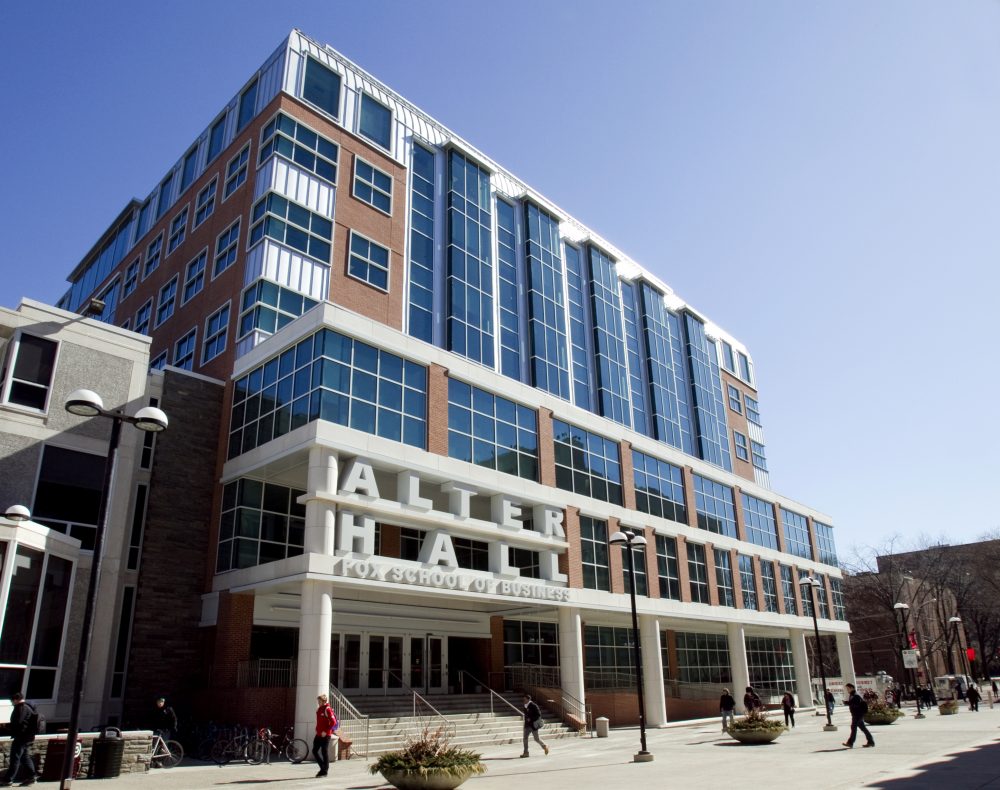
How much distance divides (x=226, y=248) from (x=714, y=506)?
31.2 m

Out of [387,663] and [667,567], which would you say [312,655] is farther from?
[667,567]

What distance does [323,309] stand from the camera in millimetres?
25438

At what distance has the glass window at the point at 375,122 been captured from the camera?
38.2 metres

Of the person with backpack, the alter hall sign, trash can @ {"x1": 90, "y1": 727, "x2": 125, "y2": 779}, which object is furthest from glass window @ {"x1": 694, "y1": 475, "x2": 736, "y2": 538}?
the person with backpack

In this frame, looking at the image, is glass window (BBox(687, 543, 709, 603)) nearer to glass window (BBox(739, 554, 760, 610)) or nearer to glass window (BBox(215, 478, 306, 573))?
glass window (BBox(739, 554, 760, 610))

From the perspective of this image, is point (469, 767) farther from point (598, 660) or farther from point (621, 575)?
point (598, 660)

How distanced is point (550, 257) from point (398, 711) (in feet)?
93.1

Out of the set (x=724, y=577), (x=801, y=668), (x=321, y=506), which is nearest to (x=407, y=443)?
(x=321, y=506)

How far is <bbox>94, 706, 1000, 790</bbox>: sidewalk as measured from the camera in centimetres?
1430

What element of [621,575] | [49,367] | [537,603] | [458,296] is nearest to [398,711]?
[537,603]

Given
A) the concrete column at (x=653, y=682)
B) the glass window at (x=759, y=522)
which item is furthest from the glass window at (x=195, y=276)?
the glass window at (x=759, y=522)

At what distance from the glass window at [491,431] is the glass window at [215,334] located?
10542 mm

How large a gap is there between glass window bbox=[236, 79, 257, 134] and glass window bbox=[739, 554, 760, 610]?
37.4 m

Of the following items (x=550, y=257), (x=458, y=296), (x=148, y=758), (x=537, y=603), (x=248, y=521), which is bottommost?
(x=148, y=758)
